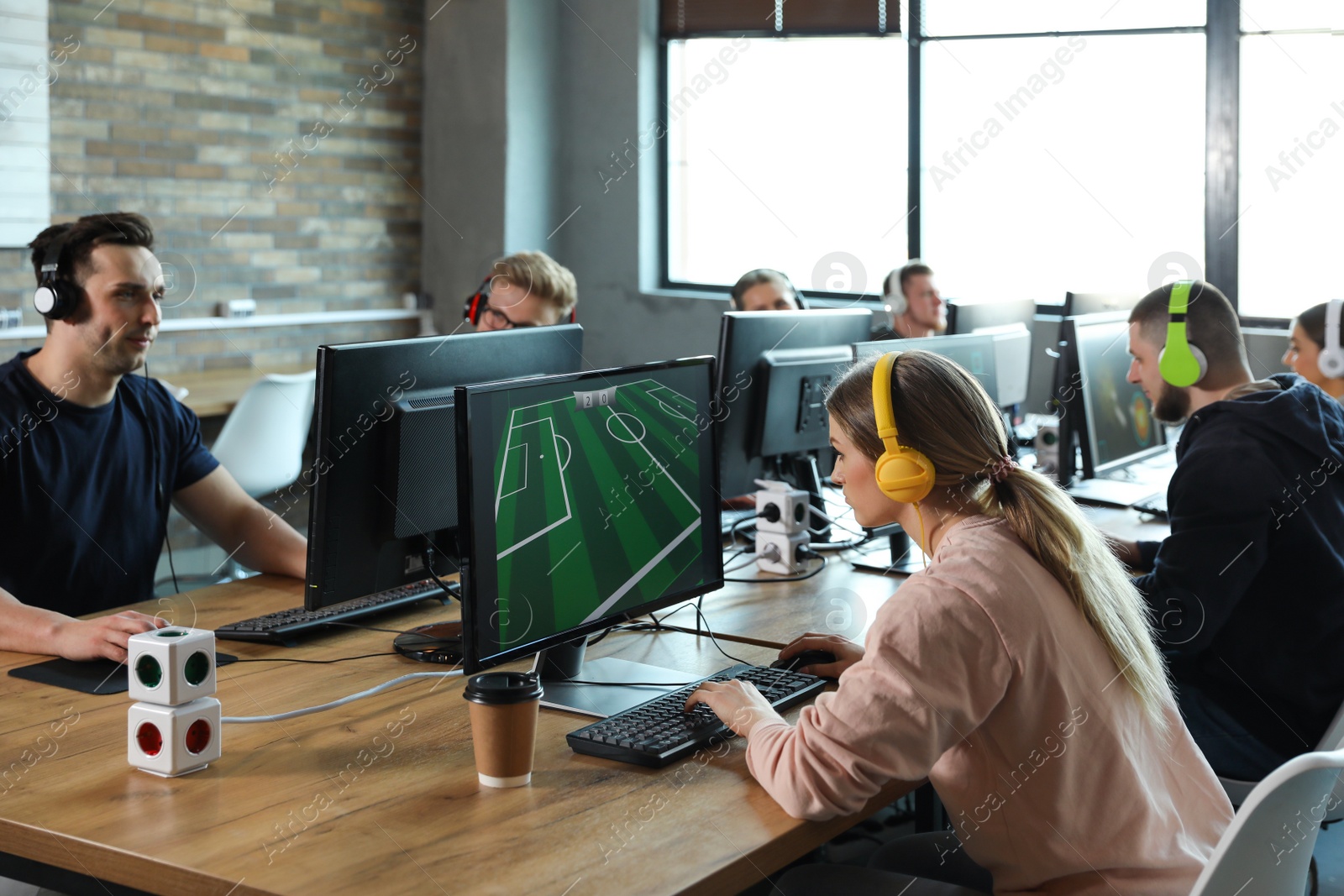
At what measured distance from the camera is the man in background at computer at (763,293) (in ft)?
12.7

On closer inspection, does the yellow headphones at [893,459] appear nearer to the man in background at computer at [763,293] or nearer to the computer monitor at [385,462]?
the computer monitor at [385,462]

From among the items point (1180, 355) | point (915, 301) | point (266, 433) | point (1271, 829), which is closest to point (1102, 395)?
point (1180, 355)

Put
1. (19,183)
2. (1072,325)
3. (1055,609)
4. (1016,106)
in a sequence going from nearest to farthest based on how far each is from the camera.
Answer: (1055,609) → (1072,325) → (19,183) → (1016,106)

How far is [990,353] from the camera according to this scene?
2881 millimetres

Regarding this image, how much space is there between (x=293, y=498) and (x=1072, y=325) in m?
3.12

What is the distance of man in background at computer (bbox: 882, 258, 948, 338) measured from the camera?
4.01m

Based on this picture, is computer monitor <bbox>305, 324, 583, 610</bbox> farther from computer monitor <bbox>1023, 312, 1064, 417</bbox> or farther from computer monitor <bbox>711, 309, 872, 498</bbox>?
computer monitor <bbox>1023, 312, 1064, 417</bbox>

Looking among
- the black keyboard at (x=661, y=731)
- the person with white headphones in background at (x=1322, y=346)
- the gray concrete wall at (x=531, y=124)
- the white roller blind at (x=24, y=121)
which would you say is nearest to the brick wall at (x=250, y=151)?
the white roller blind at (x=24, y=121)

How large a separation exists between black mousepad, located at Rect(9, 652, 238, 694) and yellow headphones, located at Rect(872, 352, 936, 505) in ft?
3.00

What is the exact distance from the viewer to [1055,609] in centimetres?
136

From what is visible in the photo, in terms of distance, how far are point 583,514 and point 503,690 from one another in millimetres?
333

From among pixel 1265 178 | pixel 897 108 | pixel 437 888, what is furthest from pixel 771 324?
pixel 897 108

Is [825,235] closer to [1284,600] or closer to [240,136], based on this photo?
[240,136]

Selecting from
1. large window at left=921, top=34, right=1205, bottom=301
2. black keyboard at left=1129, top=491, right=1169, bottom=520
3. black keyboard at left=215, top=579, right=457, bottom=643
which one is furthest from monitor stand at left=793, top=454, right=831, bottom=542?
large window at left=921, top=34, right=1205, bottom=301
